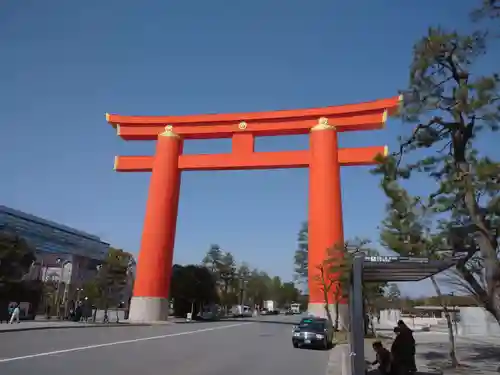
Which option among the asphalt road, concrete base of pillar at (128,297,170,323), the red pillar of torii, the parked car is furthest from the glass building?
the asphalt road

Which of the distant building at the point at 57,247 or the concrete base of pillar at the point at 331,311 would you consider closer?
the concrete base of pillar at the point at 331,311

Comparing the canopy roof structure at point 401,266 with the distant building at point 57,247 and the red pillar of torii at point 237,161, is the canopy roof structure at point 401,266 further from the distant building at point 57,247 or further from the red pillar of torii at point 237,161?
the distant building at point 57,247

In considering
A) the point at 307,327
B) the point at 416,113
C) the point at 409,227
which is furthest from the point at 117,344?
the point at 416,113

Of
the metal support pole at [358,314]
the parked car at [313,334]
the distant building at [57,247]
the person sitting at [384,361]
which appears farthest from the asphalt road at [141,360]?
the distant building at [57,247]

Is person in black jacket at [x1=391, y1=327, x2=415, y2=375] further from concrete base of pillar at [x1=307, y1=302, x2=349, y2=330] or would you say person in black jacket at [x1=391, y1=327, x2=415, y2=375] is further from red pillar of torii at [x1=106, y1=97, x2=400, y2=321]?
concrete base of pillar at [x1=307, y1=302, x2=349, y2=330]

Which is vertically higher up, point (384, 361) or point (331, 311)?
point (331, 311)

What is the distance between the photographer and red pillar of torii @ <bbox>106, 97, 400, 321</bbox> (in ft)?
95.5

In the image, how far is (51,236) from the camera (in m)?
56.8

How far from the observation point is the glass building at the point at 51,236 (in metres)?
49.9

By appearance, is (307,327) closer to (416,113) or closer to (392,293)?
(416,113)


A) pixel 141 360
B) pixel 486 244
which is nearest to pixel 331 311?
pixel 141 360

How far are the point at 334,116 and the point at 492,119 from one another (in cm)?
2091

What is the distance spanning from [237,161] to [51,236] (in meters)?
37.2

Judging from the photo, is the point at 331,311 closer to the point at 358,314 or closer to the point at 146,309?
the point at 146,309
